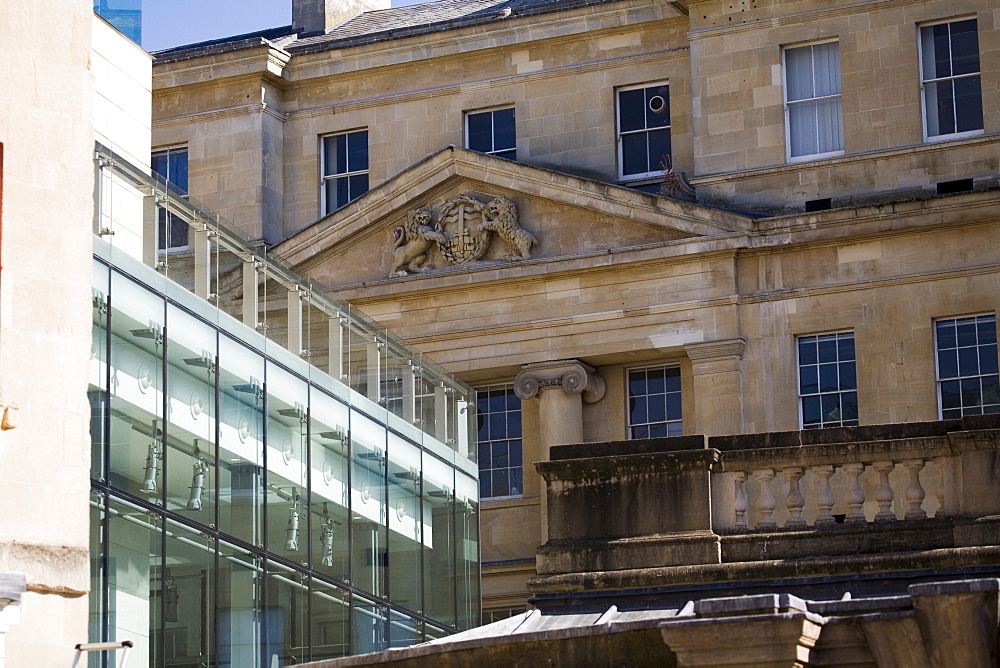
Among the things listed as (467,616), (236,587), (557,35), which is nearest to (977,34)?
(557,35)

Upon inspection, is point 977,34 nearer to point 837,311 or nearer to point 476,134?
point 837,311

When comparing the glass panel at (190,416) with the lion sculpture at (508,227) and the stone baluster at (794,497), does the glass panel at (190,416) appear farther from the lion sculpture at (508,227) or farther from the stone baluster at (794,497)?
the lion sculpture at (508,227)

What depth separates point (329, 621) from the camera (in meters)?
25.6

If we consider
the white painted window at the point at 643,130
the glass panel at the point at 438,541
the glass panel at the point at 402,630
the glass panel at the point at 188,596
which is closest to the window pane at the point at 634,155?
the white painted window at the point at 643,130

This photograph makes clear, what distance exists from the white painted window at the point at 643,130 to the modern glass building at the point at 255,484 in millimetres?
9941

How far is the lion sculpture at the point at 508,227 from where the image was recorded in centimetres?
3888

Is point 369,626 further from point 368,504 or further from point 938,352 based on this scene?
point 938,352

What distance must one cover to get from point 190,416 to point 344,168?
20.3 meters

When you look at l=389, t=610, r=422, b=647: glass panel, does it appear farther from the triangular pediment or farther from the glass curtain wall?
the triangular pediment

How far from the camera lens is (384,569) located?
89.8 ft

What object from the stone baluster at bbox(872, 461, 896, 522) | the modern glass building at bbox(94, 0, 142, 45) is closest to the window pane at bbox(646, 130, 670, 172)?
the modern glass building at bbox(94, 0, 142, 45)

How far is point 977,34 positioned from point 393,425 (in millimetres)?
14024

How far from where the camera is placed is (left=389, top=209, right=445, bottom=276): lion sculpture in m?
39.8

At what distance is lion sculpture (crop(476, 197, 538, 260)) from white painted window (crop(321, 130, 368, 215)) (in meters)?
3.39
